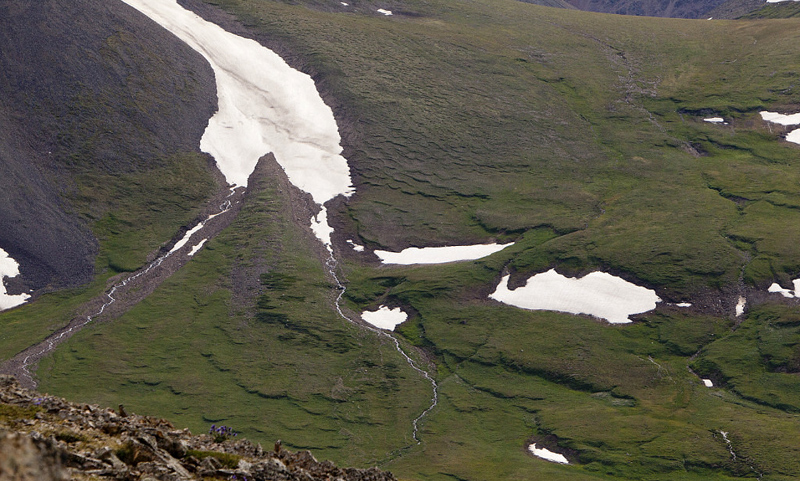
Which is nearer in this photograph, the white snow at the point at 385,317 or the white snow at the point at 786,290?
the white snow at the point at 786,290

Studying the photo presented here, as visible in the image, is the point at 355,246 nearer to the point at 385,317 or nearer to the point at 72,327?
the point at 385,317

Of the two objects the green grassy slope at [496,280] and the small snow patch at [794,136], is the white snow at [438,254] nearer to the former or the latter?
the green grassy slope at [496,280]

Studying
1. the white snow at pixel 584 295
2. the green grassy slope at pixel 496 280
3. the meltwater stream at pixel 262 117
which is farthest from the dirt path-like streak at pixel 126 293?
the white snow at pixel 584 295

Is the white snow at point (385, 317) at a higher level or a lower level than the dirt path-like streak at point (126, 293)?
lower

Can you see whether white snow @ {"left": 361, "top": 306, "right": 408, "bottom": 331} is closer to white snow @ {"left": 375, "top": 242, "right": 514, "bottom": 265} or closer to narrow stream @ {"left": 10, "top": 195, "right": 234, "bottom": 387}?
white snow @ {"left": 375, "top": 242, "right": 514, "bottom": 265}

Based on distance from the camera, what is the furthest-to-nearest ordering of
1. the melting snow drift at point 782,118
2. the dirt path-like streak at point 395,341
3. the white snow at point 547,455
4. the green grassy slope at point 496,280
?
the melting snow drift at point 782,118 → the dirt path-like streak at point 395,341 → the green grassy slope at point 496,280 → the white snow at point 547,455

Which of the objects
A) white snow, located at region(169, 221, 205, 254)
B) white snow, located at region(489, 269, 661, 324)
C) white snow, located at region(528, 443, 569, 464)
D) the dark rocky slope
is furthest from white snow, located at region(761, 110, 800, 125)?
white snow, located at region(169, 221, 205, 254)

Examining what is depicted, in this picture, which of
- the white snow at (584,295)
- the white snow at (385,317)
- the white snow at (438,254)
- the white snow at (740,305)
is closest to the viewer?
the white snow at (740,305)
